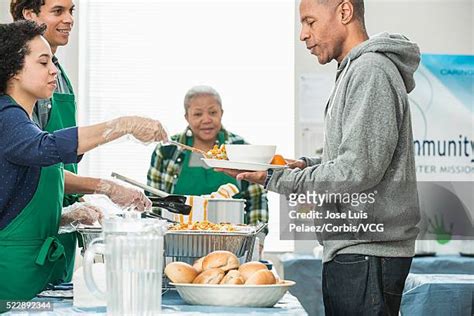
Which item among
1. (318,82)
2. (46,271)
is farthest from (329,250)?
(318,82)

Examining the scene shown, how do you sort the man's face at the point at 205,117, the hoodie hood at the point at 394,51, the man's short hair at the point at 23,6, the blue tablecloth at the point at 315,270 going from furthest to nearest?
the blue tablecloth at the point at 315,270 < the man's face at the point at 205,117 < the man's short hair at the point at 23,6 < the hoodie hood at the point at 394,51

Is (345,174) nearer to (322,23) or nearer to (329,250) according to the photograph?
(329,250)

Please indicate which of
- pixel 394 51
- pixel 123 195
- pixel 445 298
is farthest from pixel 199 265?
pixel 445 298

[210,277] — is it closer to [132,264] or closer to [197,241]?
[197,241]

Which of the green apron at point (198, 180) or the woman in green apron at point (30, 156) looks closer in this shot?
the woman in green apron at point (30, 156)

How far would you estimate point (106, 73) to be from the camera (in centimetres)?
363

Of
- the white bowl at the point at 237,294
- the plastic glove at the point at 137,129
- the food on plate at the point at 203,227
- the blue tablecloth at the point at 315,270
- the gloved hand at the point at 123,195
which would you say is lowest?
the blue tablecloth at the point at 315,270

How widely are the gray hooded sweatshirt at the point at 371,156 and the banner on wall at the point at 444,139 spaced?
197 centimetres

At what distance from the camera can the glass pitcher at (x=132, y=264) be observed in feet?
4.00

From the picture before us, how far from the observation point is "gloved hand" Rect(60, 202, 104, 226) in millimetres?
1791

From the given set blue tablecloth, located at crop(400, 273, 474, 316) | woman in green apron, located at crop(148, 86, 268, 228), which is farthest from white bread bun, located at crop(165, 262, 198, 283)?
woman in green apron, located at crop(148, 86, 268, 228)

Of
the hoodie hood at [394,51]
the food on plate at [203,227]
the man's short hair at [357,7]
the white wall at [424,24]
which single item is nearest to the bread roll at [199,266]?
the food on plate at [203,227]

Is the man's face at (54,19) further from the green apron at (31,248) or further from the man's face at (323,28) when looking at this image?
the man's face at (323,28)

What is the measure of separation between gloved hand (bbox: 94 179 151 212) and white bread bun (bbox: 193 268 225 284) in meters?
0.41
